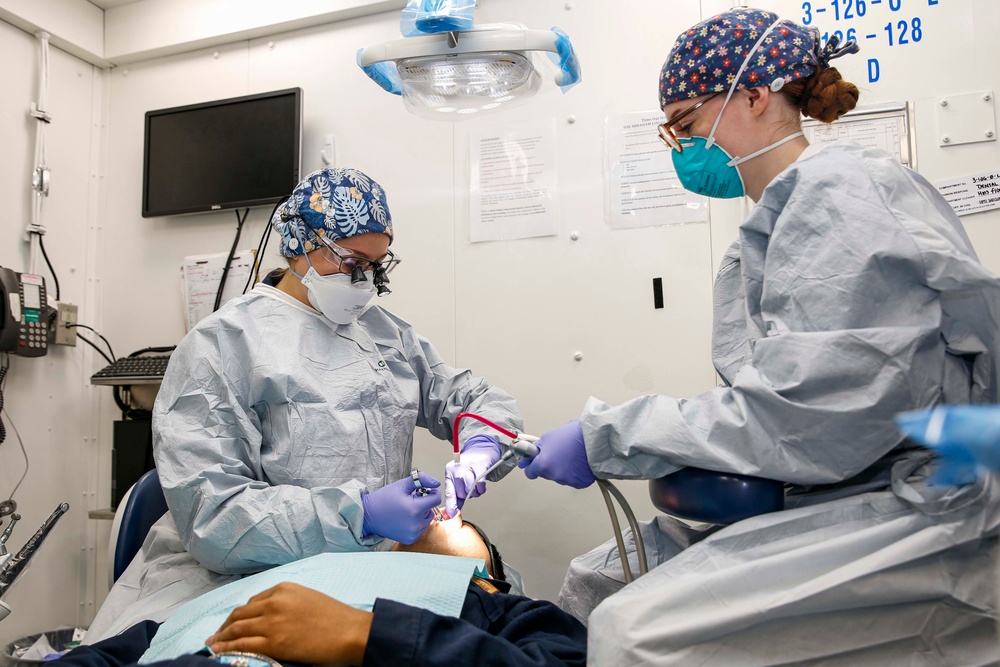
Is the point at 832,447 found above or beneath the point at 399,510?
above

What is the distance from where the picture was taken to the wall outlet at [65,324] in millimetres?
2512

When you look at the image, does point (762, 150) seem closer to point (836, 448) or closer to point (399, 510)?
point (836, 448)

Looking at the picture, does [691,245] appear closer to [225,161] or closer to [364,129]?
[364,129]

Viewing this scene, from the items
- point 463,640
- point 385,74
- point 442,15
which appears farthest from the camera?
point 385,74

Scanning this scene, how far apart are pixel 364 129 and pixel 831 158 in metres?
1.65

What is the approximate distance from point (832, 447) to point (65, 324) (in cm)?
244

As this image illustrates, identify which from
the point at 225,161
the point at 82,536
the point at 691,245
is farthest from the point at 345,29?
the point at 82,536

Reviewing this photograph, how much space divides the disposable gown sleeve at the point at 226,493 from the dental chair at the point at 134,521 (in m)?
0.27

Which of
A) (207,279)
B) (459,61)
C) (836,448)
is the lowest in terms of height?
(836,448)

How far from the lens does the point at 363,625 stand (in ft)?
3.21

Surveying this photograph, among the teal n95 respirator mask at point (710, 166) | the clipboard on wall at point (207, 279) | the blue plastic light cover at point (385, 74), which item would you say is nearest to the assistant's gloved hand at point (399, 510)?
the teal n95 respirator mask at point (710, 166)

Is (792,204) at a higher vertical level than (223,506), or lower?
higher

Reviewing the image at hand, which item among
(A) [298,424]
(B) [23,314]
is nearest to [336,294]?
(A) [298,424]

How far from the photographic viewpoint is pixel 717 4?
6.82ft
